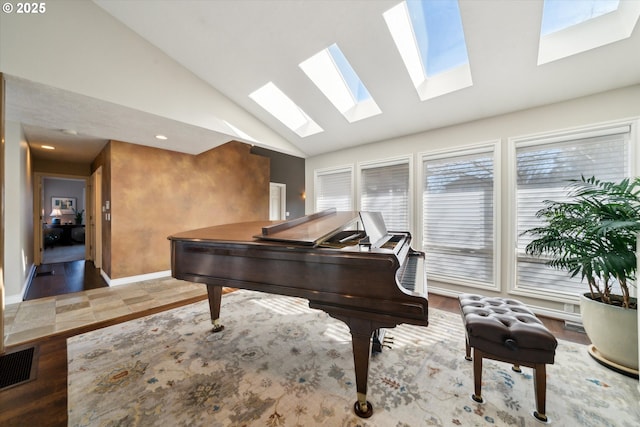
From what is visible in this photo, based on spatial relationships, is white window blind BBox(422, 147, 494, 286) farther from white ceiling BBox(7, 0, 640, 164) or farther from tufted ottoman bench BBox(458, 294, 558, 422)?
tufted ottoman bench BBox(458, 294, 558, 422)

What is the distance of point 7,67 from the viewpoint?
1.89m

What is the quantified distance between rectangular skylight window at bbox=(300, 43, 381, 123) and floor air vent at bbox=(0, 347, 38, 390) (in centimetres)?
364

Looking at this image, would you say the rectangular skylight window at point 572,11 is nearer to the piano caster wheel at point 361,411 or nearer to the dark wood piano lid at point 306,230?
the dark wood piano lid at point 306,230

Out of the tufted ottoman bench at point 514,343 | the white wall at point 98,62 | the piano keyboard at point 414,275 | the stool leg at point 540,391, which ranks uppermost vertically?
the white wall at point 98,62

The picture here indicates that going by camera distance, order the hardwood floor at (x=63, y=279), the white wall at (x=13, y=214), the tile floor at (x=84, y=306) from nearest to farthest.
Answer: the tile floor at (x=84, y=306)
the white wall at (x=13, y=214)
the hardwood floor at (x=63, y=279)

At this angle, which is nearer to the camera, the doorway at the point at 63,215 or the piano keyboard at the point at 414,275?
the piano keyboard at the point at 414,275

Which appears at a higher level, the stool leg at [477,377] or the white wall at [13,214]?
the white wall at [13,214]

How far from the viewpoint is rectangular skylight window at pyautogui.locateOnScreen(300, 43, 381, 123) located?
A: 9.32 ft

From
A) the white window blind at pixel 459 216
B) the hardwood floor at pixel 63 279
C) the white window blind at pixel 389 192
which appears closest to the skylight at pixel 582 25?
the white window blind at pixel 459 216

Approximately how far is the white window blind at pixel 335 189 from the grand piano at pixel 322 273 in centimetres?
272

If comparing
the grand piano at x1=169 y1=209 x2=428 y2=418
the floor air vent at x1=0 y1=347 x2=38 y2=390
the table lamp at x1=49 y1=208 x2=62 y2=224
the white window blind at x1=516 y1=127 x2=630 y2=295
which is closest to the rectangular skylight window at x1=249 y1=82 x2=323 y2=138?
the grand piano at x1=169 y1=209 x2=428 y2=418

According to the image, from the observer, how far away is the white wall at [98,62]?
77.1 inches

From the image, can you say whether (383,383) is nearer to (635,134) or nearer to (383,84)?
(383,84)

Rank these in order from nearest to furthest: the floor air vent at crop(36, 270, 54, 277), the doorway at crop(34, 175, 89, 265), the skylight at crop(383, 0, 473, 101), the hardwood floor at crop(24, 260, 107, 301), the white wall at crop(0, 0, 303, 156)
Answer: the white wall at crop(0, 0, 303, 156)
the skylight at crop(383, 0, 473, 101)
the hardwood floor at crop(24, 260, 107, 301)
the floor air vent at crop(36, 270, 54, 277)
the doorway at crop(34, 175, 89, 265)
